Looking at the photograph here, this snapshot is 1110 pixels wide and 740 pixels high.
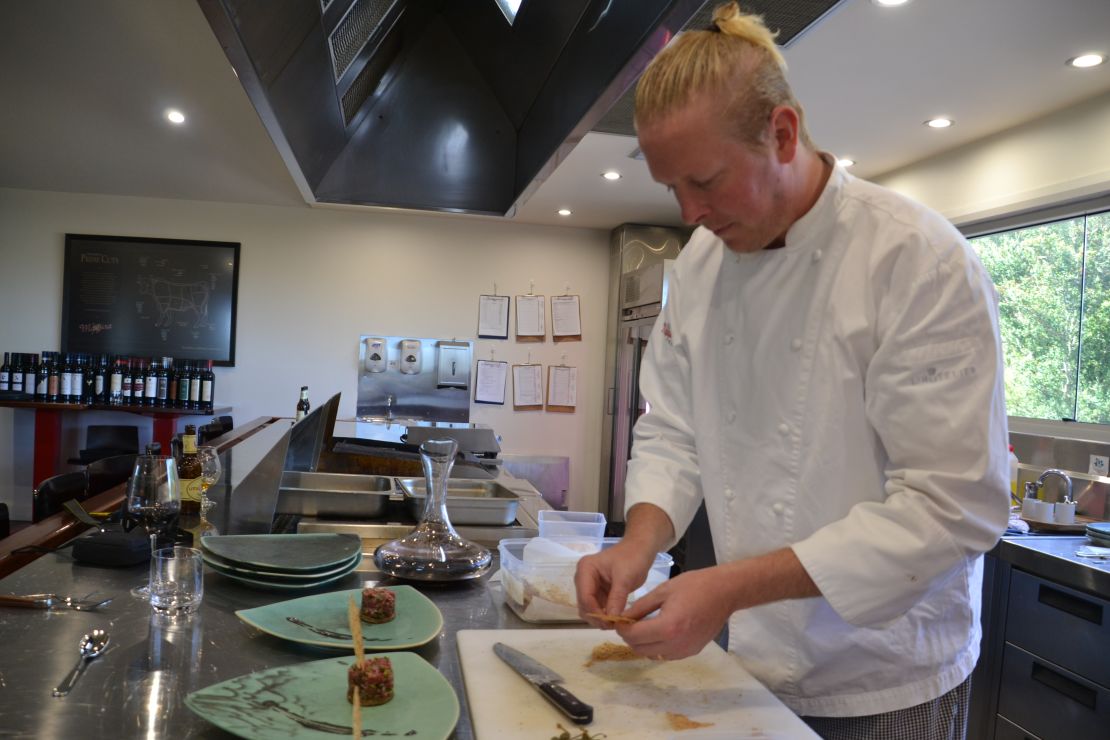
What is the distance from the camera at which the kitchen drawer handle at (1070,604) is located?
7.53ft

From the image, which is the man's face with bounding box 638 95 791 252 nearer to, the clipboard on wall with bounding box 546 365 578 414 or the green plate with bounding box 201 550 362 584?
the green plate with bounding box 201 550 362 584

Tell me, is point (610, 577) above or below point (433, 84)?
below

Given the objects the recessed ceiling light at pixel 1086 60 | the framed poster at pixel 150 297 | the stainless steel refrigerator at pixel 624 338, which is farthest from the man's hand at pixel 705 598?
the framed poster at pixel 150 297

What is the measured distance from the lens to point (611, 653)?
107 cm

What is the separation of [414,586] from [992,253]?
3.67 m

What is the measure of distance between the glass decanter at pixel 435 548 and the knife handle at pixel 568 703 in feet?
1.74

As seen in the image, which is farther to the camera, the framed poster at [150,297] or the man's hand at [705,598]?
the framed poster at [150,297]

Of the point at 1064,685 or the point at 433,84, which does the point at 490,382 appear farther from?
the point at 1064,685

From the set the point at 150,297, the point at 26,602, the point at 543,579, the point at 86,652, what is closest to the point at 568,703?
the point at 543,579

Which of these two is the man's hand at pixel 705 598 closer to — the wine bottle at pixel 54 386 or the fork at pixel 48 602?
the fork at pixel 48 602

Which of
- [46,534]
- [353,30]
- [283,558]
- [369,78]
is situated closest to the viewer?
[283,558]

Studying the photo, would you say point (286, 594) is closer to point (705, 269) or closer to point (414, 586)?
point (414, 586)

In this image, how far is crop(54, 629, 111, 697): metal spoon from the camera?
0.91 metres

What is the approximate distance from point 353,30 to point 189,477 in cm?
130
